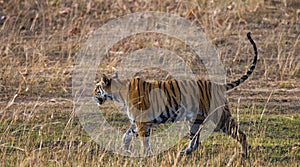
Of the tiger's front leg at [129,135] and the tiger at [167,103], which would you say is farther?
the tiger's front leg at [129,135]

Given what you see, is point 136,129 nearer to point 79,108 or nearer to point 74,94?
point 79,108

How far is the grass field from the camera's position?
634cm

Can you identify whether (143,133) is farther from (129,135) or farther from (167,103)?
(167,103)

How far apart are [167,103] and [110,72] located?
324 cm

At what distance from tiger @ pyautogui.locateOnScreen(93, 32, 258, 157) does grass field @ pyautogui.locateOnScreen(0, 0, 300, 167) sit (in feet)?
0.72

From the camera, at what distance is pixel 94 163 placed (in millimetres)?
5918

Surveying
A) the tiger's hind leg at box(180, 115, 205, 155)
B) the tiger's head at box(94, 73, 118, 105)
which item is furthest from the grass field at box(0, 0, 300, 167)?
the tiger's head at box(94, 73, 118, 105)

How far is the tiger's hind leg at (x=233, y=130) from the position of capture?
638 cm

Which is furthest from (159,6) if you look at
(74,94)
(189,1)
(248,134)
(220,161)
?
(220,161)

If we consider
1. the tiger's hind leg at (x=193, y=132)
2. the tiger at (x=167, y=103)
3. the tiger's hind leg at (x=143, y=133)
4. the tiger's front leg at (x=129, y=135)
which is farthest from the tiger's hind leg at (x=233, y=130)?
the tiger's front leg at (x=129, y=135)

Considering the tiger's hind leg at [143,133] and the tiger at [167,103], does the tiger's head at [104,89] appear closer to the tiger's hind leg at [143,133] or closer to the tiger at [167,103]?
the tiger at [167,103]

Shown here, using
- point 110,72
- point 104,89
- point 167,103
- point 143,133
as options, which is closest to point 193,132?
point 167,103

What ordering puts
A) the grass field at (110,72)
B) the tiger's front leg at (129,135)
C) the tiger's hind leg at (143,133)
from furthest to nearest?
the tiger's front leg at (129,135) < the tiger's hind leg at (143,133) < the grass field at (110,72)

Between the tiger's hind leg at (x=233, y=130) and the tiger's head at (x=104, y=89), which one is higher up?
the tiger's head at (x=104, y=89)
